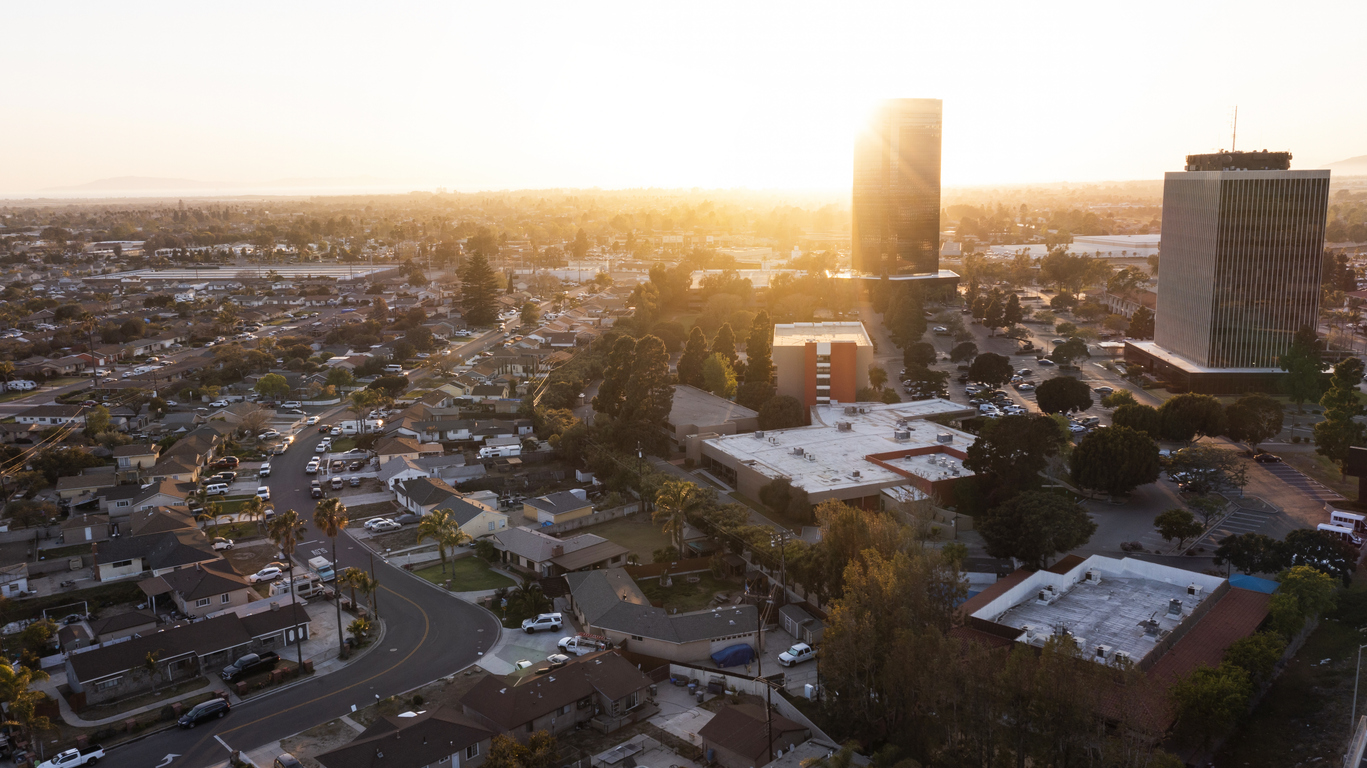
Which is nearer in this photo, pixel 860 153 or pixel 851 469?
Result: pixel 851 469

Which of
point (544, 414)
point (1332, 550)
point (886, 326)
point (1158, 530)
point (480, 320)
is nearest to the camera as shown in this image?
point (1332, 550)

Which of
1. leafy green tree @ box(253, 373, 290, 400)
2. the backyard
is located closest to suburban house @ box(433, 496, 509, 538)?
the backyard

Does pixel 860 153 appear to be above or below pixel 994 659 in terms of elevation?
above

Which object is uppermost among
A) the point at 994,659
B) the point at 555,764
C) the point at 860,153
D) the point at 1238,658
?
the point at 860,153

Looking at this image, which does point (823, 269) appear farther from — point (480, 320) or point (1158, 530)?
point (1158, 530)

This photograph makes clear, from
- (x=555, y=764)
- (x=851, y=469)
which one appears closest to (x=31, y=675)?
(x=555, y=764)

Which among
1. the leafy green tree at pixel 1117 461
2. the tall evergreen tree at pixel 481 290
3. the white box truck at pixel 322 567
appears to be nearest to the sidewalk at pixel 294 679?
the white box truck at pixel 322 567

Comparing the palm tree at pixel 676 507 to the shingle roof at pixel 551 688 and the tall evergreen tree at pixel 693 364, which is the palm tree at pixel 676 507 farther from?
the tall evergreen tree at pixel 693 364

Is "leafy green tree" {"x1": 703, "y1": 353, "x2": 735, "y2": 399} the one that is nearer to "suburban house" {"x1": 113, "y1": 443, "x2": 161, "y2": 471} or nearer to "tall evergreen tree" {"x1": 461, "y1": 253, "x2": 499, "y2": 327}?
"suburban house" {"x1": 113, "y1": 443, "x2": 161, "y2": 471}
